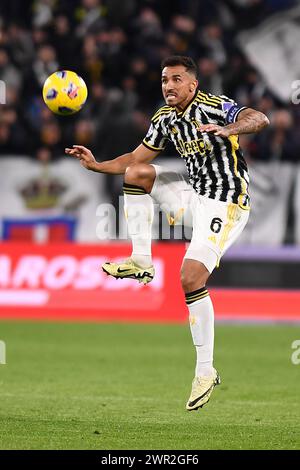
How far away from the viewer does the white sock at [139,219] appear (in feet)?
30.7

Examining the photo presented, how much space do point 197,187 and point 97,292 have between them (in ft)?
28.7

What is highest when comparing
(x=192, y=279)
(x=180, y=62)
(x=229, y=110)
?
(x=180, y=62)

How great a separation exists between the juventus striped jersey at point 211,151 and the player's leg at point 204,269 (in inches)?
4.4

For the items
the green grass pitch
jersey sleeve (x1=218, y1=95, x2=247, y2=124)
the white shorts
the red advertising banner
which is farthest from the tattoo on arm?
the red advertising banner

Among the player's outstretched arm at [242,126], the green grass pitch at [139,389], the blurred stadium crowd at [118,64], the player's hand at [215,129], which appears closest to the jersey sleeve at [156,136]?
the player's outstretched arm at [242,126]

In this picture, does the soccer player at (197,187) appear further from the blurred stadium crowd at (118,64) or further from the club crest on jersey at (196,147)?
the blurred stadium crowd at (118,64)

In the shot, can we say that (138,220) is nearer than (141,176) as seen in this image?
No

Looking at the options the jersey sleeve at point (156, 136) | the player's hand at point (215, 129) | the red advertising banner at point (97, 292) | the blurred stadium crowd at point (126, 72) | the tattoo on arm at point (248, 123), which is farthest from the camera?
the blurred stadium crowd at point (126, 72)

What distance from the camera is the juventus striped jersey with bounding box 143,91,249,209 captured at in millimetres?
8883

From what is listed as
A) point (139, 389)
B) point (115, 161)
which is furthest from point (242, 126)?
point (139, 389)

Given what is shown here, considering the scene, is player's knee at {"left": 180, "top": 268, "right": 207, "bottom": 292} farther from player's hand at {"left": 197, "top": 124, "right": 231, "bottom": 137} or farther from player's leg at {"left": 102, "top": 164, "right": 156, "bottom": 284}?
player's hand at {"left": 197, "top": 124, "right": 231, "bottom": 137}

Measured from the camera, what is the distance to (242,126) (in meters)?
8.28

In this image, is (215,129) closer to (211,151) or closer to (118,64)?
(211,151)

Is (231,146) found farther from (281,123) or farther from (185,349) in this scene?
(281,123)
